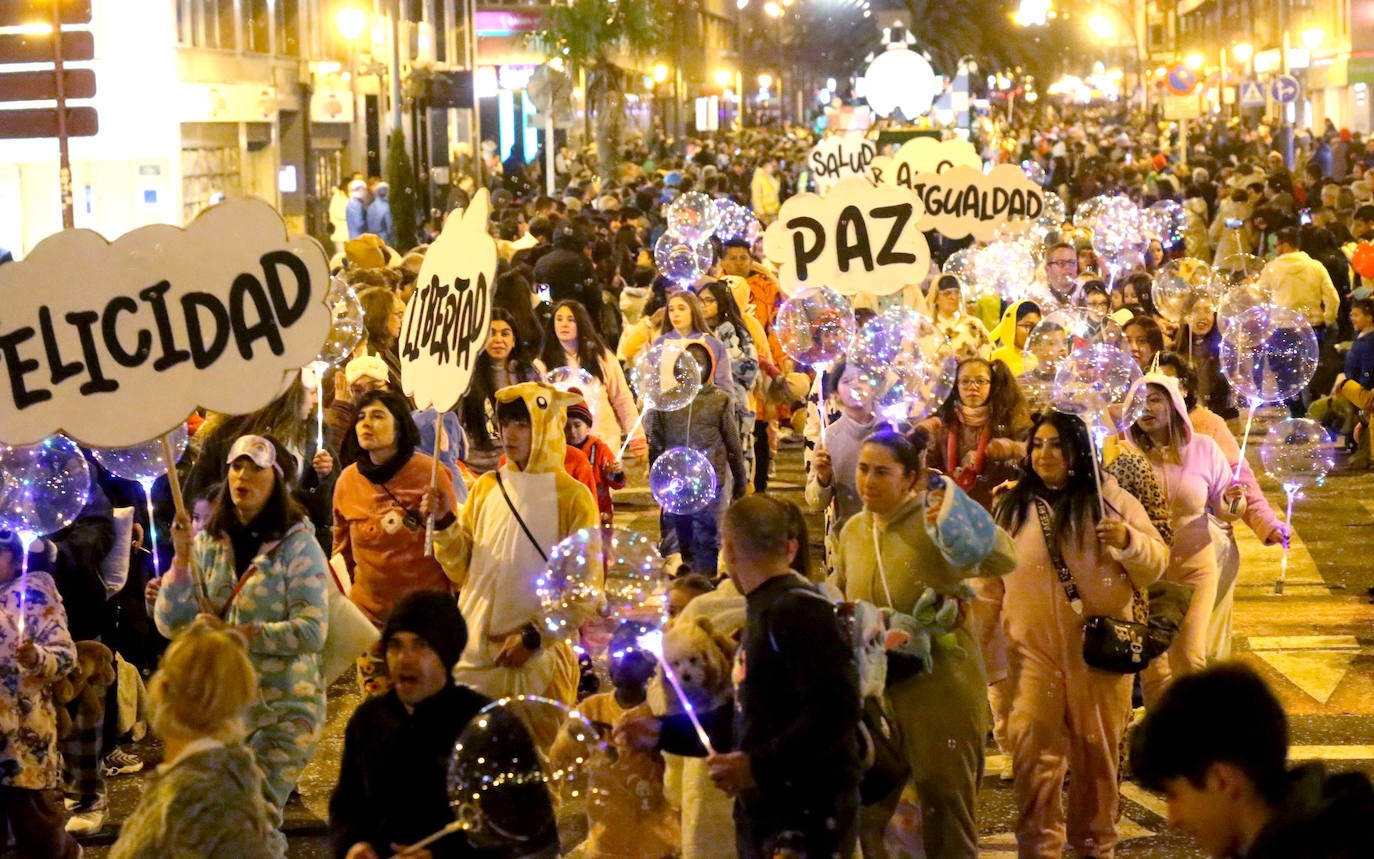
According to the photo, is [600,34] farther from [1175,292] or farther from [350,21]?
[1175,292]

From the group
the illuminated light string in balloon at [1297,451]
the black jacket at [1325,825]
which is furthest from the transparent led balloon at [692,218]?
the black jacket at [1325,825]

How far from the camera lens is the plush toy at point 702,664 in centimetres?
505

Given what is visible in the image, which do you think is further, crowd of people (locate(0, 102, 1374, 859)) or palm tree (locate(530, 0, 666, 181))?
palm tree (locate(530, 0, 666, 181))

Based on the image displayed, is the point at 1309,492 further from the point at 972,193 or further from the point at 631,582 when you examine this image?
the point at 631,582

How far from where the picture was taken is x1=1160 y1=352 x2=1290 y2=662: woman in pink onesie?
7.96 m

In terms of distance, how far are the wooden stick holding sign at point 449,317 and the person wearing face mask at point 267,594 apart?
65 cm

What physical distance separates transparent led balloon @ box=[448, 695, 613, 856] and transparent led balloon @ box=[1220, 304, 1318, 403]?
23.9ft

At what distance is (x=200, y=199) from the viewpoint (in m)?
29.6

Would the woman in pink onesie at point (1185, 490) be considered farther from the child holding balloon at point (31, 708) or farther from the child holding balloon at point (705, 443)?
the child holding balloon at point (31, 708)

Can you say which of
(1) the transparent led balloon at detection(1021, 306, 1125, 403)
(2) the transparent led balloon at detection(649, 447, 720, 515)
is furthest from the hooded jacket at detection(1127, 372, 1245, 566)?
(2) the transparent led balloon at detection(649, 447, 720, 515)

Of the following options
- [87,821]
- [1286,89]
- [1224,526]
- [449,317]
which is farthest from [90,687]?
[1286,89]

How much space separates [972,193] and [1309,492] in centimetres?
324

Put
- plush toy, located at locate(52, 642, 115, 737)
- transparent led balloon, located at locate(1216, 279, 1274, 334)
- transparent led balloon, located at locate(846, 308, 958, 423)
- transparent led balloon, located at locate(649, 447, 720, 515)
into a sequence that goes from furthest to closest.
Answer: transparent led balloon, located at locate(1216, 279, 1274, 334) → transparent led balloon, located at locate(649, 447, 720, 515) → transparent led balloon, located at locate(846, 308, 958, 423) → plush toy, located at locate(52, 642, 115, 737)

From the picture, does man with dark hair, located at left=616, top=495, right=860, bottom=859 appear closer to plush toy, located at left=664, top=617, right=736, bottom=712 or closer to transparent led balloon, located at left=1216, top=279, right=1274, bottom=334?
plush toy, located at left=664, top=617, right=736, bottom=712
